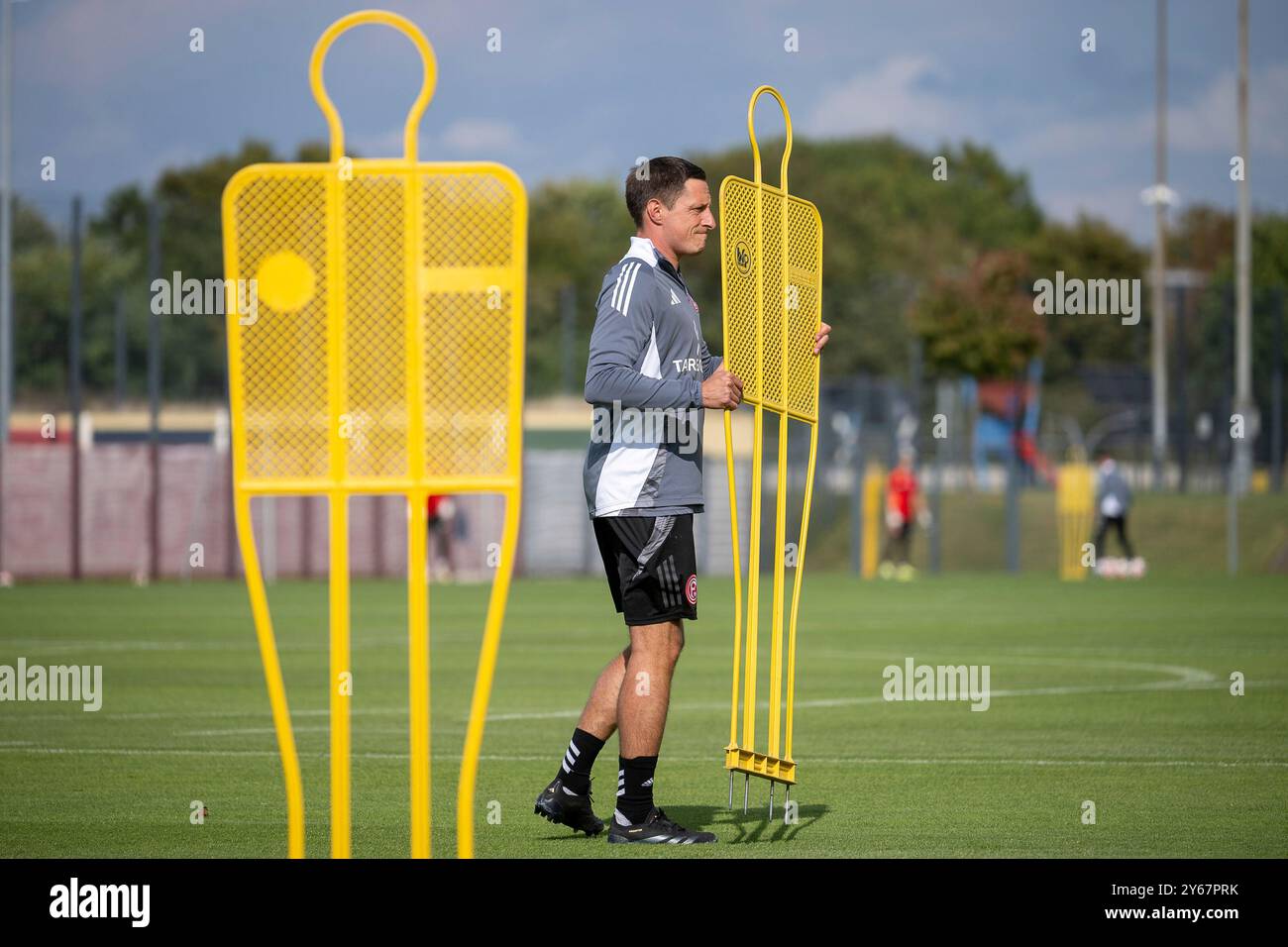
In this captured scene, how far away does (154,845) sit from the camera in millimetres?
7676

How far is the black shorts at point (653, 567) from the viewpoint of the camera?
750 cm

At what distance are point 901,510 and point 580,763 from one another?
1172 inches

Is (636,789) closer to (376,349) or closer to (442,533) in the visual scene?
(376,349)

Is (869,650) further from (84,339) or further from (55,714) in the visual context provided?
(84,339)

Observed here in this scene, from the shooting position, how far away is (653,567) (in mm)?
7484

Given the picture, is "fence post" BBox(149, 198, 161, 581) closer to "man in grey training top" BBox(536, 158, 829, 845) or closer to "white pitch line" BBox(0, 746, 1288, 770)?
"white pitch line" BBox(0, 746, 1288, 770)

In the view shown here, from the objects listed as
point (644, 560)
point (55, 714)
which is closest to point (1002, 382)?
point (55, 714)

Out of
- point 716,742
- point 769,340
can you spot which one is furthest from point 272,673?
point 716,742

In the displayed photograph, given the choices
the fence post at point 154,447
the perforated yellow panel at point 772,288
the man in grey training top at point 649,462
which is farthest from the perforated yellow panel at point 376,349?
the fence post at point 154,447

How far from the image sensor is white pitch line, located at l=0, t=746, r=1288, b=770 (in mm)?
10328

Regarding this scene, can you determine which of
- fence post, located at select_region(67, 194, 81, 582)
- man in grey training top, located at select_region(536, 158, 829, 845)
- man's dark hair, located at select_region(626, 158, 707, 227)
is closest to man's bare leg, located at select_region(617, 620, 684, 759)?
man in grey training top, located at select_region(536, 158, 829, 845)

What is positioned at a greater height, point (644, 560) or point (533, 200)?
point (533, 200)

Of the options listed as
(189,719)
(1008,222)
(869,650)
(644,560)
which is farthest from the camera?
(1008,222)
